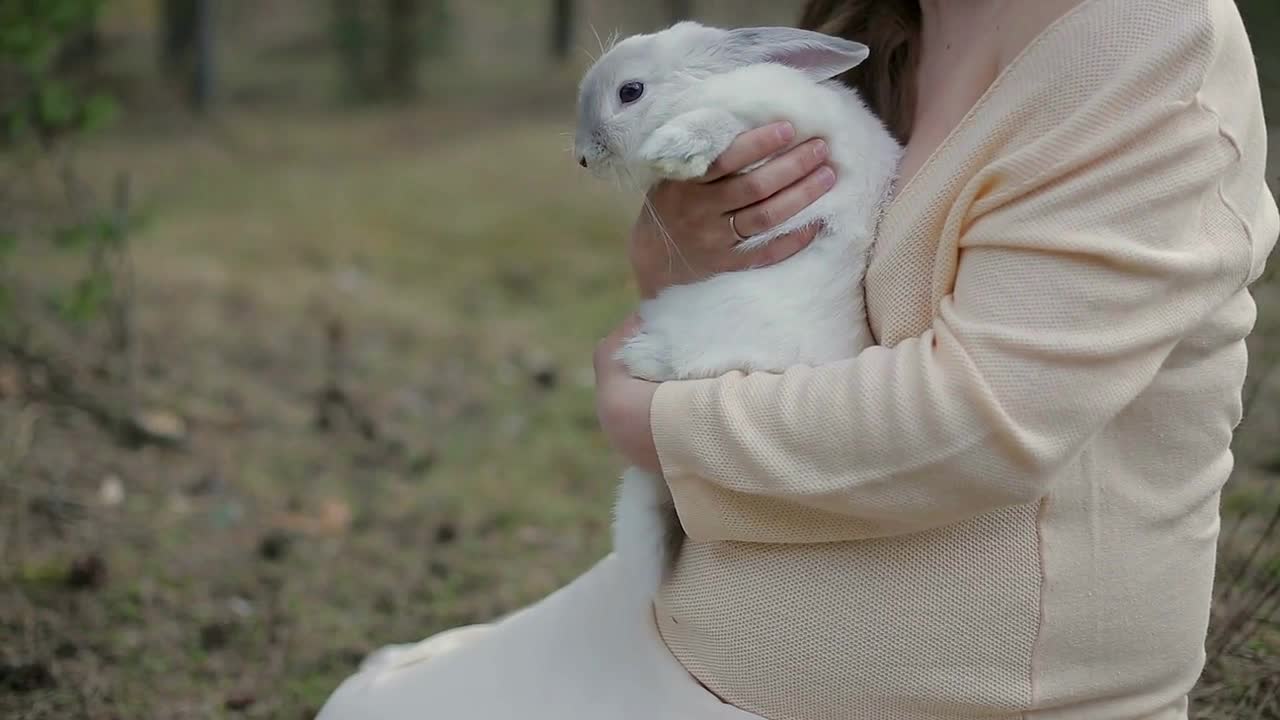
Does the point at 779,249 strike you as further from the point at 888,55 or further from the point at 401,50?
the point at 401,50

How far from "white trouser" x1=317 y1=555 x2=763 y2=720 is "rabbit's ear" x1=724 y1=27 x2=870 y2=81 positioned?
0.57 metres

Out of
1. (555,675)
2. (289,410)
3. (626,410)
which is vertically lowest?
(289,410)

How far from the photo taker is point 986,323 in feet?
3.21

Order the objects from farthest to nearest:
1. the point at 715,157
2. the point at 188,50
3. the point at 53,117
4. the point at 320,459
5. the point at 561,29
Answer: the point at 561,29 < the point at 188,50 < the point at 320,459 < the point at 53,117 < the point at 715,157

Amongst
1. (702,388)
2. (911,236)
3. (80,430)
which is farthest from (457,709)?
(80,430)

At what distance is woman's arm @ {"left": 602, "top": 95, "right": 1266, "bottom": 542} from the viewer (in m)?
0.95

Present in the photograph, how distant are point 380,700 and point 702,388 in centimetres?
54

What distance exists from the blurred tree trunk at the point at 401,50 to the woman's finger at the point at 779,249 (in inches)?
292

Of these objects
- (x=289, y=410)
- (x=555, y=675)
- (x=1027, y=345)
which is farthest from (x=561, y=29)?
(x=1027, y=345)

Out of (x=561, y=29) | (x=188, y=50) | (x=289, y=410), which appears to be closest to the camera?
(x=289, y=410)

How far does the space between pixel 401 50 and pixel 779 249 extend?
749 centimetres

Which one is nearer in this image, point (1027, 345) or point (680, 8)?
point (1027, 345)

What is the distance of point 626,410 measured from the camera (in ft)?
3.90

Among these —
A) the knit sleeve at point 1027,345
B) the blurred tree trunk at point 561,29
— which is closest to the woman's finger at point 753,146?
the knit sleeve at point 1027,345
